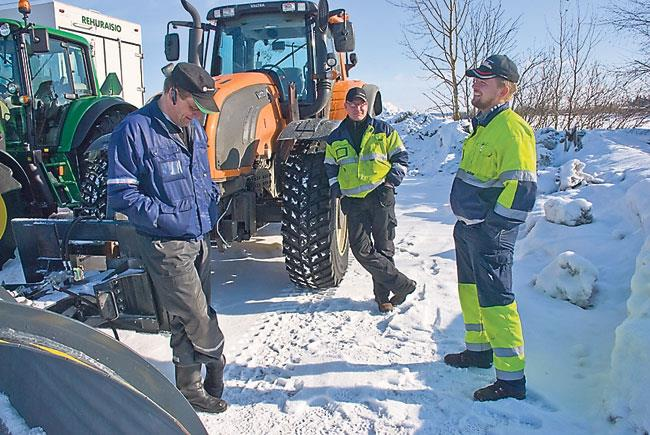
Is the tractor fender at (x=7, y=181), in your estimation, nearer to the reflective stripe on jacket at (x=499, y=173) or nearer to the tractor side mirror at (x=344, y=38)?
the tractor side mirror at (x=344, y=38)

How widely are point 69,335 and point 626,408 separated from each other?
7.91ft

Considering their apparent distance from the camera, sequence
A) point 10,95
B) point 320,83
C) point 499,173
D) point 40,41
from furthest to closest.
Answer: point 10,95
point 40,41
point 320,83
point 499,173

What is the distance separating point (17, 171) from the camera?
5.84m

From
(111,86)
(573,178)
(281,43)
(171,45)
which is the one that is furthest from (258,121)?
(573,178)

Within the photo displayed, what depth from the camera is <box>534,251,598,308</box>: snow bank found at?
13.3 feet

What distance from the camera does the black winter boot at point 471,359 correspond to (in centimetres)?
331

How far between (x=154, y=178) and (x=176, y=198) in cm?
14

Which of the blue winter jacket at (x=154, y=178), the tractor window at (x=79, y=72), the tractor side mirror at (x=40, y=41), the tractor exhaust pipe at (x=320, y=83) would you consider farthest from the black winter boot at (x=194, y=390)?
the tractor window at (x=79, y=72)

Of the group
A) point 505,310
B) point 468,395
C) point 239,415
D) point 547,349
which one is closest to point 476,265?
point 505,310

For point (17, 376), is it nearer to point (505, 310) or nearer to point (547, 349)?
point (505, 310)

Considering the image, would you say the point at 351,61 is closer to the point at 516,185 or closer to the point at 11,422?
the point at 516,185

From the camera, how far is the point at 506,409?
9.18 ft

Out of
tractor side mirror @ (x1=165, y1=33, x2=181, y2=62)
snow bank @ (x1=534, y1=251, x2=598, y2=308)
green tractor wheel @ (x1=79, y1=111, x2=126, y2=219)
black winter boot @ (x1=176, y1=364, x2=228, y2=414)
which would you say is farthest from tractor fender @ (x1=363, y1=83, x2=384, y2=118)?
black winter boot @ (x1=176, y1=364, x2=228, y2=414)

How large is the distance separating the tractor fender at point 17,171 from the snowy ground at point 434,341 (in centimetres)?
103
